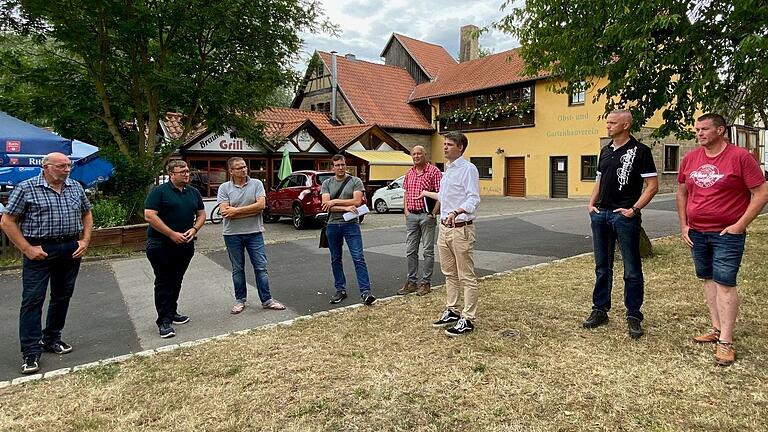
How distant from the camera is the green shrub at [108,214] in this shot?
10516 mm

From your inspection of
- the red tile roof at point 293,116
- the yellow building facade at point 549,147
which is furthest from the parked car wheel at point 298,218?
the yellow building facade at point 549,147

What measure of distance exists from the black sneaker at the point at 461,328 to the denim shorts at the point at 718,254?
191 cm

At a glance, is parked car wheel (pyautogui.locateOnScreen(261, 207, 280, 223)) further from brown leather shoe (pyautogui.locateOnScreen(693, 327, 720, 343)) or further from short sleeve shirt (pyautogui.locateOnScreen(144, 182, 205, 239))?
brown leather shoe (pyautogui.locateOnScreen(693, 327, 720, 343))

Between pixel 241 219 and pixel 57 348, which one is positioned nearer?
pixel 57 348

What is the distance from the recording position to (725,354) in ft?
12.2

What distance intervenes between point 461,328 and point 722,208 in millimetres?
2245

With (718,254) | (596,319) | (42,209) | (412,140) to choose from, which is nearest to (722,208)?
(718,254)

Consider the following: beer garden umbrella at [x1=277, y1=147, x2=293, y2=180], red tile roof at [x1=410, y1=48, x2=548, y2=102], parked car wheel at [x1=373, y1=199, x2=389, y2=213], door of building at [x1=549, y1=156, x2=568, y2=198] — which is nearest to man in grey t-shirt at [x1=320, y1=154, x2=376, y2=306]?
beer garden umbrella at [x1=277, y1=147, x2=293, y2=180]

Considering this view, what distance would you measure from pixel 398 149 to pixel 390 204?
600cm

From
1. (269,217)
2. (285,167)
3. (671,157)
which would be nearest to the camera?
(269,217)

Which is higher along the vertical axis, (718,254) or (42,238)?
(42,238)

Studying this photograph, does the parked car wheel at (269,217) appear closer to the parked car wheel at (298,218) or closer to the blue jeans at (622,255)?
the parked car wheel at (298,218)

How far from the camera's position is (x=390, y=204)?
1906 centimetres

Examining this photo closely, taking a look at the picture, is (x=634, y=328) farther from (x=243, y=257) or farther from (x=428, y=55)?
(x=428, y=55)
